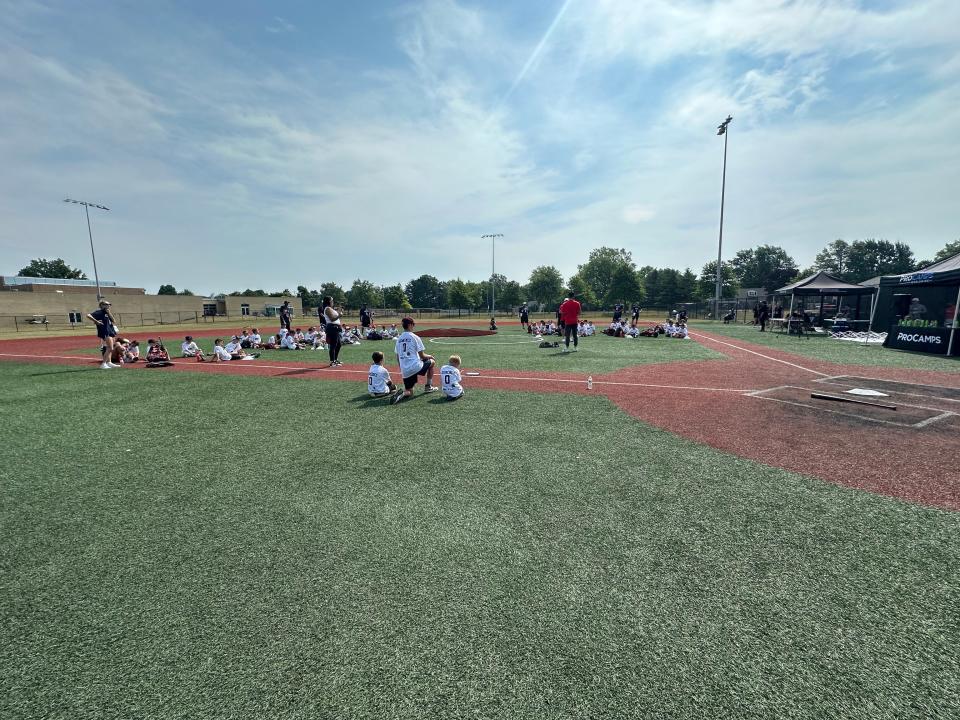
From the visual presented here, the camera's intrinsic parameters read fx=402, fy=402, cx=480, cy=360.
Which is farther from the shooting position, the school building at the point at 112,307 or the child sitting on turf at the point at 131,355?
the school building at the point at 112,307

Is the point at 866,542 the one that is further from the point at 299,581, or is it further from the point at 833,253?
the point at 833,253

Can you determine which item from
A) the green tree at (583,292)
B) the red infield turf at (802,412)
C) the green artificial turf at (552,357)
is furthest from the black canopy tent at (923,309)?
the green tree at (583,292)

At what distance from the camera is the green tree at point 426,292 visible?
450 feet

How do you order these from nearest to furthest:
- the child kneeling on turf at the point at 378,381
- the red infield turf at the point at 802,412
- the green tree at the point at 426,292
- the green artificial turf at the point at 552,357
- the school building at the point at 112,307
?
1. the red infield turf at the point at 802,412
2. the child kneeling on turf at the point at 378,381
3. the green artificial turf at the point at 552,357
4. the school building at the point at 112,307
5. the green tree at the point at 426,292

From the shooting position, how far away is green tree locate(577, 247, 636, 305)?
11244 centimetres

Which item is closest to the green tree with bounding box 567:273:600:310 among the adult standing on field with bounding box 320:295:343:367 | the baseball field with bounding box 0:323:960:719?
the adult standing on field with bounding box 320:295:343:367

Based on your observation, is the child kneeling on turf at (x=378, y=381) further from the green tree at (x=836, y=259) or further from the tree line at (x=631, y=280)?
Result: the green tree at (x=836, y=259)

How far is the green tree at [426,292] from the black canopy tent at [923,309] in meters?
120

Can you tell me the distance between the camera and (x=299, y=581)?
297 centimetres

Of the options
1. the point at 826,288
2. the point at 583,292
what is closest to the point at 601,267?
the point at 583,292

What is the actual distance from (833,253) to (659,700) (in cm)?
15169

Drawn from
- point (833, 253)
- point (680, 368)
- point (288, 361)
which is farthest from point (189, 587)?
point (833, 253)

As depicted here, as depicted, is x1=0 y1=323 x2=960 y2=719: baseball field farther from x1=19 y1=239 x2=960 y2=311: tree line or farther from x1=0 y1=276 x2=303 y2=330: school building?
x1=19 y1=239 x2=960 y2=311: tree line

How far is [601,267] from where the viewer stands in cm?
11244
